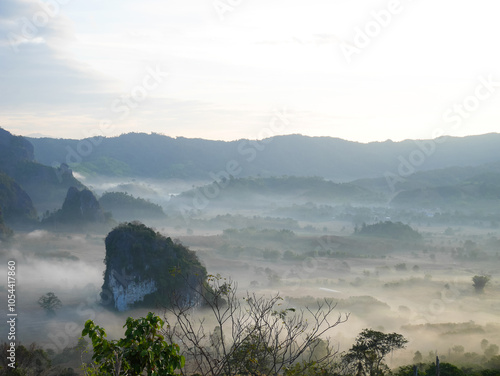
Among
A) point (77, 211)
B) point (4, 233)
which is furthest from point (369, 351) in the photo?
point (77, 211)

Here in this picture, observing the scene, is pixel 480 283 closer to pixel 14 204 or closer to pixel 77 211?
pixel 77 211

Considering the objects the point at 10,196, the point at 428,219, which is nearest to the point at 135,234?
the point at 10,196

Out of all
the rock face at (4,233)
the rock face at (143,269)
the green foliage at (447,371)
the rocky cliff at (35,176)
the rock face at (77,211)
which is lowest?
the green foliage at (447,371)

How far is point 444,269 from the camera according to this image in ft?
280

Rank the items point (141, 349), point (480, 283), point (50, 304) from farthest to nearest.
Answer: point (480, 283) → point (50, 304) → point (141, 349)

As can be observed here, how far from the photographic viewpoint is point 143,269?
5159 cm

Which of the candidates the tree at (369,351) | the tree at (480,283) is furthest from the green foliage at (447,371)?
the tree at (480,283)

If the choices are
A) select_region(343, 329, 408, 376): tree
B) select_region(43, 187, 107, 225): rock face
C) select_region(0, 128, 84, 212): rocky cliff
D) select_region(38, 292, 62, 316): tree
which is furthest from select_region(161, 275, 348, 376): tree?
select_region(0, 128, 84, 212): rocky cliff

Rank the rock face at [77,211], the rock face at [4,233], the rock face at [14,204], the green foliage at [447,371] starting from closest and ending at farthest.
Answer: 1. the green foliage at [447,371]
2. the rock face at [4,233]
3. the rock face at [77,211]
4. the rock face at [14,204]

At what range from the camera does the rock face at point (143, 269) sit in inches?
1959

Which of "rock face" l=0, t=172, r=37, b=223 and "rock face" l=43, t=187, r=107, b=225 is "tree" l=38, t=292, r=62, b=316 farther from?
"rock face" l=0, t=172, r=37, b=223

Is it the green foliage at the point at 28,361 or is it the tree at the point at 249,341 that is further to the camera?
the green foliage at the point at 28,361

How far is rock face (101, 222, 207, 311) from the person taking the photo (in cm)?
4975

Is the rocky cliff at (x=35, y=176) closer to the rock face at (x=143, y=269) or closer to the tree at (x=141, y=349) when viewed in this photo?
the rock face at (x=143, y=269)
